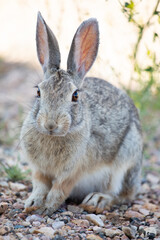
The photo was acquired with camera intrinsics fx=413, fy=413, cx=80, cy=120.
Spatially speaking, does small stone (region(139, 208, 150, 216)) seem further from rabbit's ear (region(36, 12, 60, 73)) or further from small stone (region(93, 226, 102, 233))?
rabbit's ear (region(36, 12, 60, 73))

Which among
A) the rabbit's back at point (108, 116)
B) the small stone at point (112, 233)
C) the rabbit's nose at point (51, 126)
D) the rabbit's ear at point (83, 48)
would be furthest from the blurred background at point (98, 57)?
the small stone at point (112, 233)

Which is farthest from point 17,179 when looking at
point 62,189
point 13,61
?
point 13,61

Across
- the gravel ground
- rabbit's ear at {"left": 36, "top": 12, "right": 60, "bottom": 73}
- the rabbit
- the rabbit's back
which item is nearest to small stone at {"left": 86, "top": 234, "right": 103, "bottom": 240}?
the gravel ground

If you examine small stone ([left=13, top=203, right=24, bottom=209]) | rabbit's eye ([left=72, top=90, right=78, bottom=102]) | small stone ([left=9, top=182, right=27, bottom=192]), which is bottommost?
small stone ([left=13, top=203, right=24, bottom=209])

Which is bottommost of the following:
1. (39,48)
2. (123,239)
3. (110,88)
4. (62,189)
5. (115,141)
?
(123,239)

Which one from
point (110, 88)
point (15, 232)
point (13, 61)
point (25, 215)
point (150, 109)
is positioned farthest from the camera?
point (13, 61)

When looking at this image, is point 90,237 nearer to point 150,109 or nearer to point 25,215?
point 25,215

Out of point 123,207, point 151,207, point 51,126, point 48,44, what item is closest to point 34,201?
point 51,126
